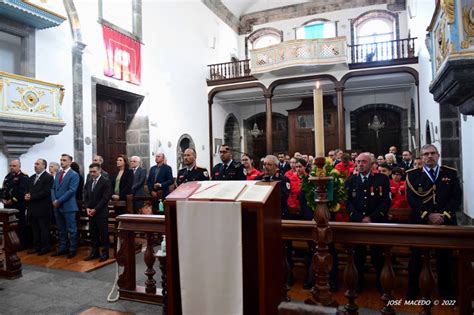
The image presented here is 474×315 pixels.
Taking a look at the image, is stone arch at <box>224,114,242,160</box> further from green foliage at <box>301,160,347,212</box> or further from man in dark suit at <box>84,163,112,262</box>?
green foliage at <box>301,160,347,212</box>

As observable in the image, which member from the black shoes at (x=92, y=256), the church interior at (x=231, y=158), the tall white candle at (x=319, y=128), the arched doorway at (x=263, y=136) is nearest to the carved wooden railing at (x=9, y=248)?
the church interior at (x=231, y=158)

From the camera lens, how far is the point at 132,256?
10.1ft

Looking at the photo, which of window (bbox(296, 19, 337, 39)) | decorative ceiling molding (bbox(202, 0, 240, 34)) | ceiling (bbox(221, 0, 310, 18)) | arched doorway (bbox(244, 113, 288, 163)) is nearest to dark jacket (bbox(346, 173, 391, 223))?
decorative ceiling molding (bbox(202, 0, 240, 34))

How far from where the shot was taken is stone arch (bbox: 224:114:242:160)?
1573 cm

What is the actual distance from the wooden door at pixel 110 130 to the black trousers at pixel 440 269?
7.94m

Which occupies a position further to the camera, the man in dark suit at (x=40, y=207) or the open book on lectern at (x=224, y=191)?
the man in dark suit at (x=40, y=207)

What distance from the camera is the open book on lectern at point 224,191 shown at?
1.68 meters

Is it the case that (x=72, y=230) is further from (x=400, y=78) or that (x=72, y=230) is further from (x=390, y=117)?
(x=390, y=117)

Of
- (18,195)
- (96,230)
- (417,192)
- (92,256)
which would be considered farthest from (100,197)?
(417,192)

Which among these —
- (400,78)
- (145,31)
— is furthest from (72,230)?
(400,78)

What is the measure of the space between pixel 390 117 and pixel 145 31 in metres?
10.0

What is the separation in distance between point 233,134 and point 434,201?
1318 cm

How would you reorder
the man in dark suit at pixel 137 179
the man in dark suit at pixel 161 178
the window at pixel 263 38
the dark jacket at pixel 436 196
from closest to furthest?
1. the dark jacket at pixel 436 196
2. the man in dark suit at pixel 161 178
3. the man in dark suit at pixel 137 179
4. the window at pixel 263 38

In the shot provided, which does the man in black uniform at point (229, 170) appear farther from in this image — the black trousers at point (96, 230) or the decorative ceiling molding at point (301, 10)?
the decorative ceiling molding at point (301, 10)
